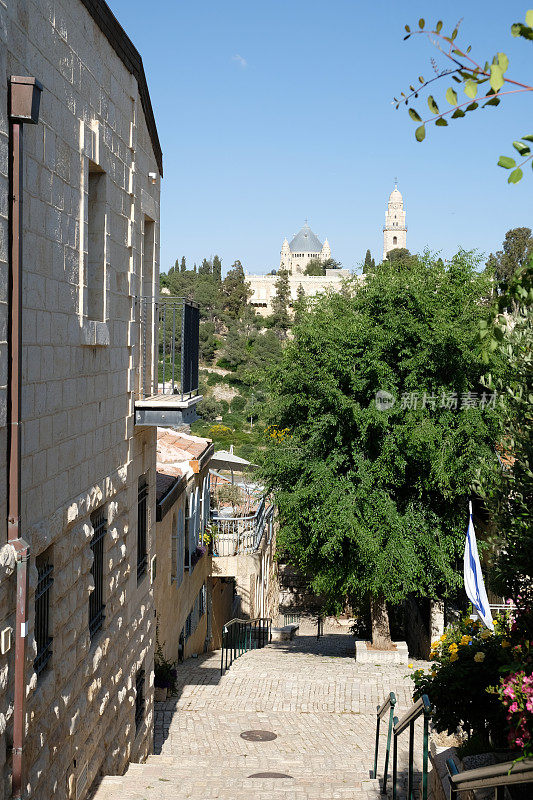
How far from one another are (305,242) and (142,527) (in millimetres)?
157483

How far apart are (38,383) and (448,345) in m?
11.4

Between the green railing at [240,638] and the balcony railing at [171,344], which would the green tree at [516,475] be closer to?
the balcony railing at [171,344]

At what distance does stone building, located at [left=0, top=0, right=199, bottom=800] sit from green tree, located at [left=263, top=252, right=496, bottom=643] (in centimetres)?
731

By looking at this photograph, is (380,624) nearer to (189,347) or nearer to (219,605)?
(219,605)

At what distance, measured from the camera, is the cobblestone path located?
7113mm

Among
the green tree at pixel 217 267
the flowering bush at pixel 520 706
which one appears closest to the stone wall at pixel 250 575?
the flowering bush at pixel 520 706

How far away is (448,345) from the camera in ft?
49.8

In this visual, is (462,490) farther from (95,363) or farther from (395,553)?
(95,363)

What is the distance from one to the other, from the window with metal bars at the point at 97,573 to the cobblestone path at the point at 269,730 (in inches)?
53.8

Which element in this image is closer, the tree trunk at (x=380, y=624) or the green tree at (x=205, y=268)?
the tree trunk at (x=380, y=624)

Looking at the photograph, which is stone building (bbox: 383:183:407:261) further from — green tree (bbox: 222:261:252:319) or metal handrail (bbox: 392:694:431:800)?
metal handrail (bbox: 392:694:431:800)

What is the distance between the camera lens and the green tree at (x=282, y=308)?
91.7 m

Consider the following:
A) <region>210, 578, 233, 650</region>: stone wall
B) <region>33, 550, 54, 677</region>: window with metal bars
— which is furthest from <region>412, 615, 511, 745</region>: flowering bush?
<region>210, 578, 233, 650</region>: stone wall

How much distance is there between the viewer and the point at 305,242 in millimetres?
162875
